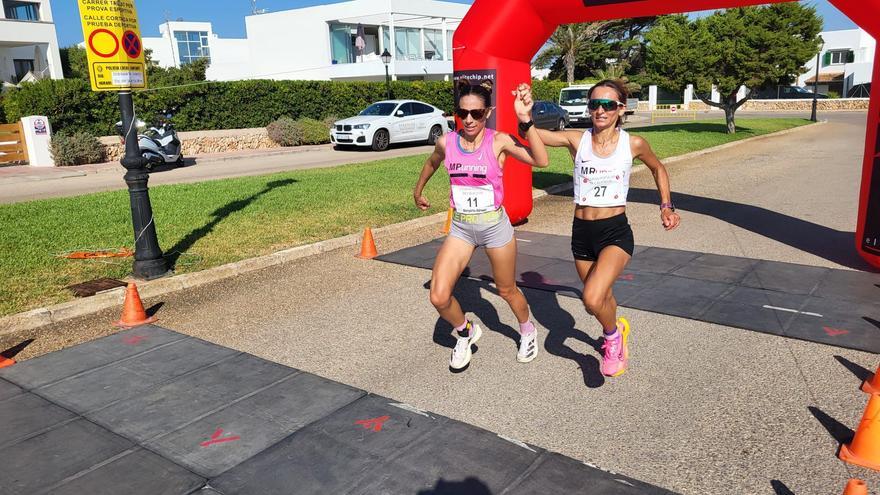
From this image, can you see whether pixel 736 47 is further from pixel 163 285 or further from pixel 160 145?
pixel 163 285

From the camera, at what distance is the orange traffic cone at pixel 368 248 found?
8438mm

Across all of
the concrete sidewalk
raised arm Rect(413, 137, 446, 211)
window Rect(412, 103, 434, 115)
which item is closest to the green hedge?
window Rect(412, 103, 434, 115)

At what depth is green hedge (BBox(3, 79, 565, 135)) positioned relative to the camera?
812 inches

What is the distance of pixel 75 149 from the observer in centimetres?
1945

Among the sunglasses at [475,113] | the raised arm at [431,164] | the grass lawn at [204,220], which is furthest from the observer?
the grass lawn at [204,220]

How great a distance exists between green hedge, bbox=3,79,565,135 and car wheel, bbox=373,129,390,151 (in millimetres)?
6929

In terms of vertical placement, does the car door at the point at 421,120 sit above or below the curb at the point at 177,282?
above

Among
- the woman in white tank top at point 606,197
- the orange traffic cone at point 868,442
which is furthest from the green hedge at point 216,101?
the orange traffic cone at point 868,442

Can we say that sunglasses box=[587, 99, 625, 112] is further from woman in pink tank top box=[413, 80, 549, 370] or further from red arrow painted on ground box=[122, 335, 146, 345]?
red arrow painted on ground box=[122, 335, 146, 345]

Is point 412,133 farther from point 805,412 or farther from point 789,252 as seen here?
point 805,412

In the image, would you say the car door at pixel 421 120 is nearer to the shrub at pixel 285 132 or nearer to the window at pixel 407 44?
the shrub at pixel 285 132

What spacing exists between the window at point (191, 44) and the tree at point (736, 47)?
76747 mm

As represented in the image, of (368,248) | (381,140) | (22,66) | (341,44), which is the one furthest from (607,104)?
(22,66)

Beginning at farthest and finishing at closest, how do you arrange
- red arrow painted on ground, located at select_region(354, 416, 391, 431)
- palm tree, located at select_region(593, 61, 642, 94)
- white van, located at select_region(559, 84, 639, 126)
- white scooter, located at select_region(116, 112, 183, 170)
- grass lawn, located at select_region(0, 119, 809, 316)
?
palm tree, located at select_region(593, 61, 642, 94) < white van, located at select_region(559, 84, 639, 126) < white scooter, located at select_region(116, 112, 183, 170) < grass lawn, located at select_region(0, 119, 809, 316) < red arrow painted on ground, located at select_region(354, 416, 391, 431)
